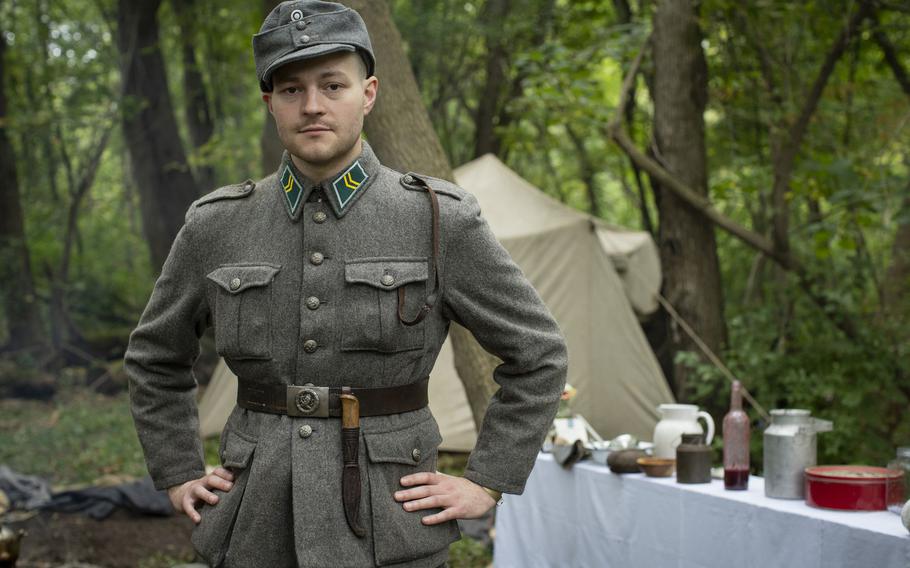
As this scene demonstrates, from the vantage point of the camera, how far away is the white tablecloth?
2.78 m

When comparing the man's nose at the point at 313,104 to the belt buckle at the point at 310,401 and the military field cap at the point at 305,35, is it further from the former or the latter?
the belt buckle at the point at 310,401

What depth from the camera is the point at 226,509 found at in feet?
6.34

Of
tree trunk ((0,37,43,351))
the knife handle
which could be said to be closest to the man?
the knife handle

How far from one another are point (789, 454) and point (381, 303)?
171 cm

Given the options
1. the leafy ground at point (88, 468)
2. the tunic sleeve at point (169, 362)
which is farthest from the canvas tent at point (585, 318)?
the tunic sleeve at point (169, 362)

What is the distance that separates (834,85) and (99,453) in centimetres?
628

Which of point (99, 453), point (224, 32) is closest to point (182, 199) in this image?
point (224, 32)

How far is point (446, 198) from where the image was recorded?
2.02 metres

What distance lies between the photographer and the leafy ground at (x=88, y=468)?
5.38 metres

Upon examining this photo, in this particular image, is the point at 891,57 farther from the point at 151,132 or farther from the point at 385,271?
the point at 151,132

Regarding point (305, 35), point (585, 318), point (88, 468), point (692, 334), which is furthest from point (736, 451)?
point (88, 468)

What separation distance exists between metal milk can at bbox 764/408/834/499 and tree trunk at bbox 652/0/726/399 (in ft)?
13.1

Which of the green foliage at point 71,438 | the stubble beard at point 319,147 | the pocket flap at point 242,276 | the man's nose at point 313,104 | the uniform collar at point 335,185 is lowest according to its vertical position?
the green foliage at point 71,438

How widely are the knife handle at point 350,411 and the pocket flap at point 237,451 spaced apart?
0.19 meters
